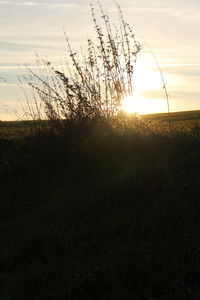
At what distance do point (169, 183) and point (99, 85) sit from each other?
13.4 ft

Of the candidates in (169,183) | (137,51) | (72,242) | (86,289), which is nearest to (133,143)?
(169,183)

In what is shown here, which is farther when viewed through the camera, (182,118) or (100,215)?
(182,118)

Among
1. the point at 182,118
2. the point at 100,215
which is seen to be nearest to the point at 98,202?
the point at 100,215

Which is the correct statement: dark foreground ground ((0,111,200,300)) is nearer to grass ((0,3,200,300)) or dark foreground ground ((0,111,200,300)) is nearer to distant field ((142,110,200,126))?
grass ((0,3,200,300))

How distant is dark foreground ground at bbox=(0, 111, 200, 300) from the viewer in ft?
17.4

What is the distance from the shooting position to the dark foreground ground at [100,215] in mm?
5289

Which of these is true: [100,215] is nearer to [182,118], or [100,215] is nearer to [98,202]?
[98,202]

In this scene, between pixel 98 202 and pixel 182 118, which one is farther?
pixel 182 118

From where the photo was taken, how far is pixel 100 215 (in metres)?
7.38

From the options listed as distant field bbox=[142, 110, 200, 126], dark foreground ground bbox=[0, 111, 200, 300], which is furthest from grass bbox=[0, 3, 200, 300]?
distant field bbox=[142, 110, 200, 126]

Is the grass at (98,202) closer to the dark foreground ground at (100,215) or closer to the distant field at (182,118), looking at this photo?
the dark foreground ground at (100,215)

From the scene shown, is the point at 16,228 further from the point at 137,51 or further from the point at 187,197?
the point at 137,51

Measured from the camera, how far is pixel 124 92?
11227 millimetres

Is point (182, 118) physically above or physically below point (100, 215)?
above
